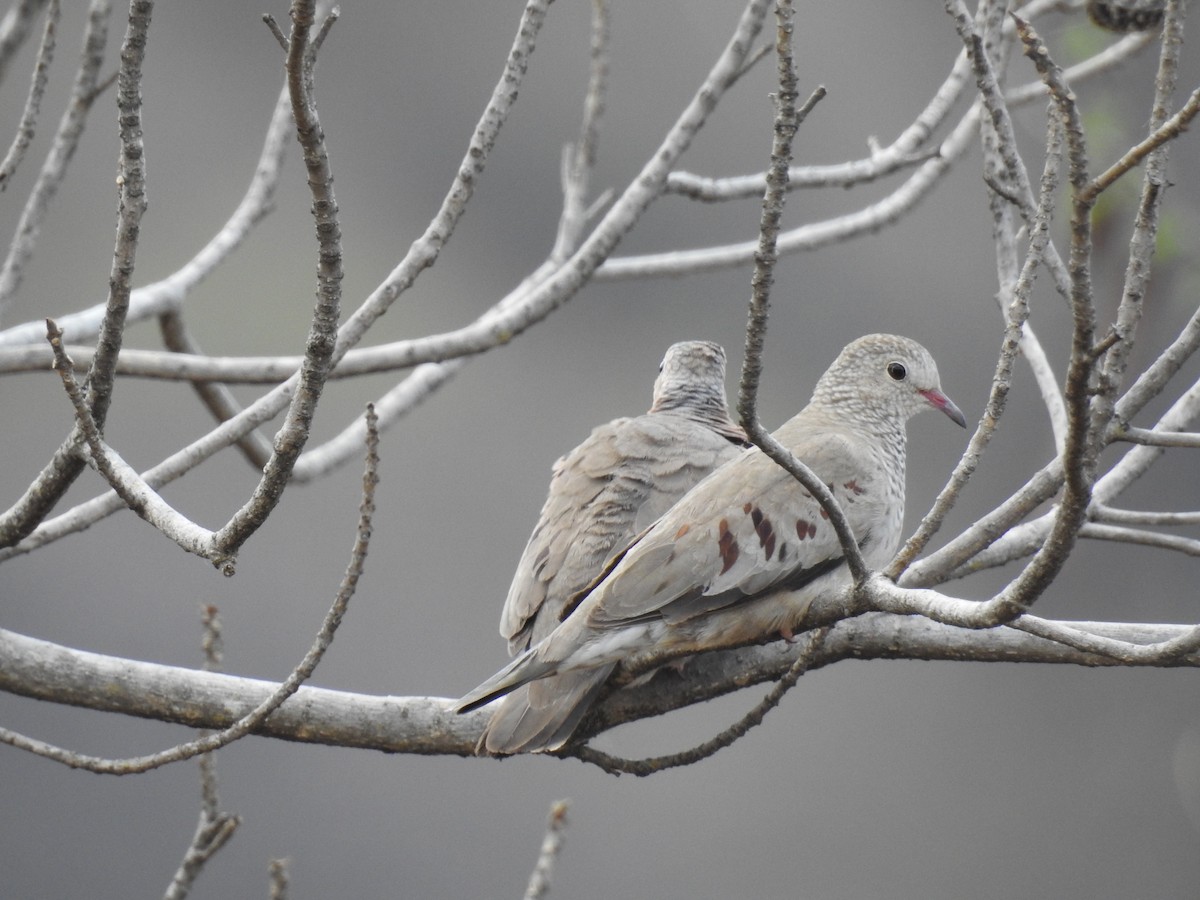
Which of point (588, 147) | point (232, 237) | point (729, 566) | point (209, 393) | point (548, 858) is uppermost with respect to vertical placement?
point (588, 147)

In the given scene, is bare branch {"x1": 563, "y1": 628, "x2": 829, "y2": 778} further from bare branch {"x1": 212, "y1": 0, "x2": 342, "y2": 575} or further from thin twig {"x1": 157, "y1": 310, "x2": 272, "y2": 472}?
thin twig {"x1": 157, "y1": 310, "x2": 272, "y2": 472}

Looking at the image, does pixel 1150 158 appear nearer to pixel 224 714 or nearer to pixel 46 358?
pixel 224 714

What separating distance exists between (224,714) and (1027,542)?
1.28 m

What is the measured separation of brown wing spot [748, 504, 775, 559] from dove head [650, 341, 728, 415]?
0.78 meters

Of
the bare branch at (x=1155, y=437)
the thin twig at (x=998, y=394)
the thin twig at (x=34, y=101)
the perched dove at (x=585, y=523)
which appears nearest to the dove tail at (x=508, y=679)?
the perched dove at (x=585, y=523)

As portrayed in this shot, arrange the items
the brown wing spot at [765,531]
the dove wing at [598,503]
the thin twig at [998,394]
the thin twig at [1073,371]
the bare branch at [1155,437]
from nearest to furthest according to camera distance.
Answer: the thin twig at [1073,371]
the thin twig at [998,394]
the bare branch at [1155,437]
the brown wing spot at [765,531]
the dove wing at [598,503]

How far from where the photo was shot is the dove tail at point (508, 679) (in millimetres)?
1766

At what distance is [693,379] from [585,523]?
2.36 feet

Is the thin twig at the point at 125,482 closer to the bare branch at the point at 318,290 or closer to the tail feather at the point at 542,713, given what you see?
the bare branch at the point at 318,290

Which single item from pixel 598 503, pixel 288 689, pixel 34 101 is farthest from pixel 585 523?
pixel 34 101

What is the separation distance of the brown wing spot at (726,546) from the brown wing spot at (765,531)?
0.14 feet

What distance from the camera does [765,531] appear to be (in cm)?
220

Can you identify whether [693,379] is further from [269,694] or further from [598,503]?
[269,694]

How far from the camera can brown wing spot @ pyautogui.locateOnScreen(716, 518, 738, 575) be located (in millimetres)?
2160
